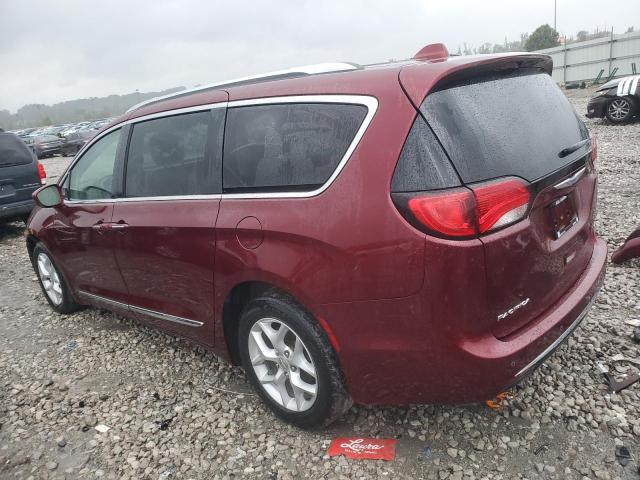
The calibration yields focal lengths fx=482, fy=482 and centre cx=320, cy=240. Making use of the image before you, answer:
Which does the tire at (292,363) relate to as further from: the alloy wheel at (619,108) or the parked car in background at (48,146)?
the parked car in background at (48,146)

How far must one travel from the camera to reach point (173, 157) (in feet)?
9.44

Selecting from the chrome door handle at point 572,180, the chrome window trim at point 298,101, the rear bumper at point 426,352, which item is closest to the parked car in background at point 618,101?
the chrome door handle at point 572,180

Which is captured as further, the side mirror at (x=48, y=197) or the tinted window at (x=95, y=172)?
the side mirror at (x=48, y=197)

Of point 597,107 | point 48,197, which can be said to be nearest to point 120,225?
point 48,197

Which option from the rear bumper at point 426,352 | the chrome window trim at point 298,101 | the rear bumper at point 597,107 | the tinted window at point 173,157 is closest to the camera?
the rear bumper at point 426,352

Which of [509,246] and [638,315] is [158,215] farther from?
[638,315]

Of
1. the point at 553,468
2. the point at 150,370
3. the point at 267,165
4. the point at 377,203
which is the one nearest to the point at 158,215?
the point at 267,165

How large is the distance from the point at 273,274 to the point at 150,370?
161cm

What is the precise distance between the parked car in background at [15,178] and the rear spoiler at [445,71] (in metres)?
7.38

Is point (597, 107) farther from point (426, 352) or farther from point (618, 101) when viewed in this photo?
point (426, 352)

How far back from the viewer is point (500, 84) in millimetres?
2092

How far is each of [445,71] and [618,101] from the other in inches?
468

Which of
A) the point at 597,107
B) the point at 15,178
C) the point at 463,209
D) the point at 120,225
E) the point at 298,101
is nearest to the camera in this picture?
the point at 463,209

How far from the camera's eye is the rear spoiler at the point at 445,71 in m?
1.88
